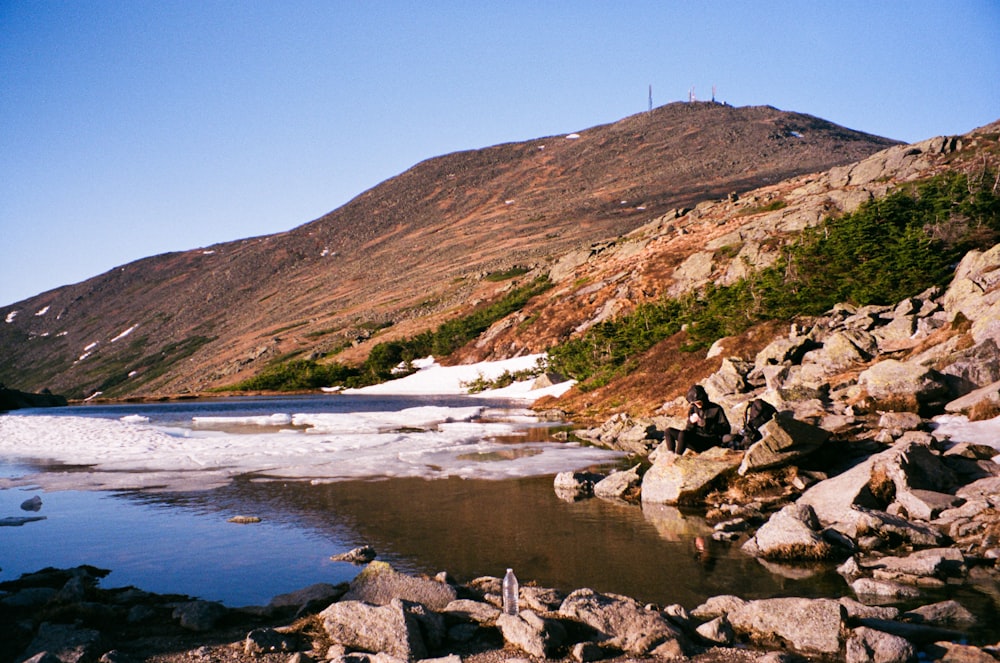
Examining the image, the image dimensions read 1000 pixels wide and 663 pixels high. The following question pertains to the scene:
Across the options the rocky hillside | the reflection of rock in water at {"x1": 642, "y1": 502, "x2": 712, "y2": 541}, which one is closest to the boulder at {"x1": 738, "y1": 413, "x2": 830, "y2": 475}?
the reflection of rock in water at {"x1": 642, "y1": 502, "x2": 712, "y2": 541}

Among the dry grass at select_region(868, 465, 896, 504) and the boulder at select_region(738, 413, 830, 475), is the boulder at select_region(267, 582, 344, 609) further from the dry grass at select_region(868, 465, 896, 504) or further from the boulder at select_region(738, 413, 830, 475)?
the dry grass at select_region(868, 465, 896, 504)

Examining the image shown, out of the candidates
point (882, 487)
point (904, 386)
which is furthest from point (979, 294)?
point (882, 487)

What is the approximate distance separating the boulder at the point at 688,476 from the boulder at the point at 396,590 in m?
7.95

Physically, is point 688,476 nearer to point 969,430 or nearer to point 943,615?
point 969,430

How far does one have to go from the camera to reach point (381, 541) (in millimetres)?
12992

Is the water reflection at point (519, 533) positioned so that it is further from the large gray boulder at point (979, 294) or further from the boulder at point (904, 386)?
the large gray boulder at point (979, 294)

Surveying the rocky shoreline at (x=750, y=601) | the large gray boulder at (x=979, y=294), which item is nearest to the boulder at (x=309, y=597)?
the rocky shoreline at (x=750, y=601)

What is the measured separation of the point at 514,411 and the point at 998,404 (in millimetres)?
32929

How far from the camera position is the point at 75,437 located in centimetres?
3170

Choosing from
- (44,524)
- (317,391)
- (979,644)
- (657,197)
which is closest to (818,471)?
(979,644)

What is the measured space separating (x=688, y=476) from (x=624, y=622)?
8406 mm

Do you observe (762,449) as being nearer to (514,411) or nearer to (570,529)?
(570,529)

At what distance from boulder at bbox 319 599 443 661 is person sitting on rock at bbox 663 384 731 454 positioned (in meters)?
10.7

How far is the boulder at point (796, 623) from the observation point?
7.77 m
